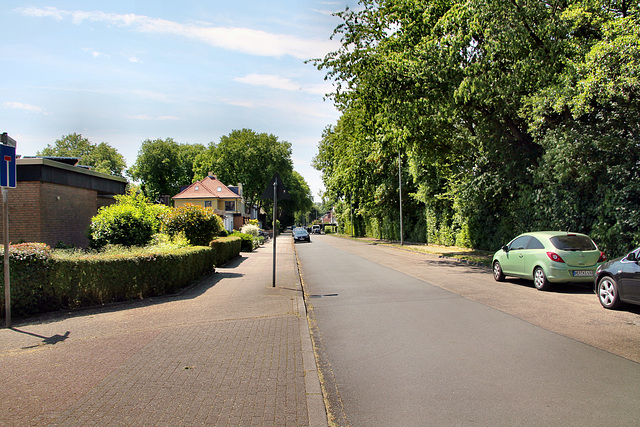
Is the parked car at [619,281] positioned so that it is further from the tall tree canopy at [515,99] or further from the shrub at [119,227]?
the shrub at [119,227]

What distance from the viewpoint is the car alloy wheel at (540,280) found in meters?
10.8

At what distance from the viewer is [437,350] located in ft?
18.7

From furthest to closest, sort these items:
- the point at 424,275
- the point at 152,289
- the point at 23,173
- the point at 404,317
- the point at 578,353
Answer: the point at 424,275, the point at 23,173, the point at 152,289, the point at 404,317, the point at 578,353

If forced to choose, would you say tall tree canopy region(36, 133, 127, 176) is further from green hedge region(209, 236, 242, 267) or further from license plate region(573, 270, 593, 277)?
license plate region(573, 270, 593, 277)

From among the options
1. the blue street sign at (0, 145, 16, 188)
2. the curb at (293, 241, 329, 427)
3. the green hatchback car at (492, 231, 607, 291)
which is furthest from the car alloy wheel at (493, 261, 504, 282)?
the blue street sign at (0, 145, 16, 188)

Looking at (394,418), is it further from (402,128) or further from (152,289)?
(402,128)

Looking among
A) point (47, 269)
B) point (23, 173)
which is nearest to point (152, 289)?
point (47, 269)

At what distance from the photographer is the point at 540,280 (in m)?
10.9

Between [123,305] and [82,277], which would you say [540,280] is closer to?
[123,305]

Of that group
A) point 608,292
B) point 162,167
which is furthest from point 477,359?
point 162,167

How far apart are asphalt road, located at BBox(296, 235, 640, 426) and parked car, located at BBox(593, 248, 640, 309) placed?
28 cm

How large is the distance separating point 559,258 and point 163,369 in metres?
9.50

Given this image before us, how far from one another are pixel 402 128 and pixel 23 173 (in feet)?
46.5

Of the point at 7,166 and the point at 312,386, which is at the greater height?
the point at 7,166
